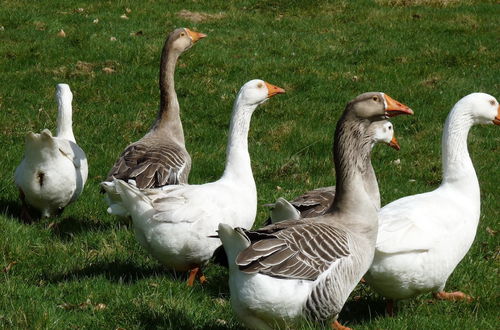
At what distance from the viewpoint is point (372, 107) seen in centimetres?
595

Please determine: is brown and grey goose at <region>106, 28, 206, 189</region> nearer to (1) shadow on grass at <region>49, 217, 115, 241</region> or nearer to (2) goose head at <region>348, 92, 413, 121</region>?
(1) shadow on grass at <region>49, 217, 115, 241</region>

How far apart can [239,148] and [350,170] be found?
179 centimetres

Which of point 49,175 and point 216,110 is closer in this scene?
point 49,175

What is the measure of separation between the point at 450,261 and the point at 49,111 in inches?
298

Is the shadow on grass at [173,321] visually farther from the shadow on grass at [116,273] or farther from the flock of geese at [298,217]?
the shadow on grass at [116,273]

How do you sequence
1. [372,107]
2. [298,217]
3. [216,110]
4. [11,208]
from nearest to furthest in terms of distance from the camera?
[372,107]
[298,217]
[11,208]
[216,110]

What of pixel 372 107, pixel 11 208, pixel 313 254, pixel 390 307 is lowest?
pixel 11 208

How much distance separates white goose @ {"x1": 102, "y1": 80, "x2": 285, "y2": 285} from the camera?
650 cm

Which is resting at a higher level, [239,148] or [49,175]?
[239,148]

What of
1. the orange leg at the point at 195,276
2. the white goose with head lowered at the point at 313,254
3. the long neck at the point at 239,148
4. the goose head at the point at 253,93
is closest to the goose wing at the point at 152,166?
the long neck at the point at 239,148

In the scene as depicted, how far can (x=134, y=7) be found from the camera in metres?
17.6

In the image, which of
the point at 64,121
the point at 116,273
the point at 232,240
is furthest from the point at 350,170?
the point at 64,121

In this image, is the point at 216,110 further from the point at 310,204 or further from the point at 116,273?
the point at 116,273

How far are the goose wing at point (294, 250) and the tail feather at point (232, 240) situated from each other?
0.07 meters
